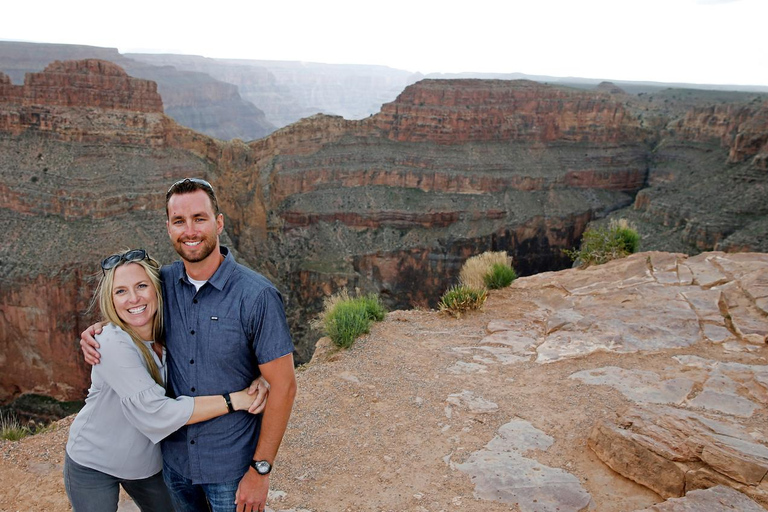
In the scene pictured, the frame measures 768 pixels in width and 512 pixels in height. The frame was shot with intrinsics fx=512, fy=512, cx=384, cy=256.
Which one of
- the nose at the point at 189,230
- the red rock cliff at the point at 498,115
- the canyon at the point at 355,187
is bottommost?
the canyon at the point at 355,187

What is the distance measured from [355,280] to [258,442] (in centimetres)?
2690

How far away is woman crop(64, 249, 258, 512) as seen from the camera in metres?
2.99

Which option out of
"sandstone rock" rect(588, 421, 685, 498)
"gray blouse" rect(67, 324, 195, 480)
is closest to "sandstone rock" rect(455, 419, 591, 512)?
"sandstone rock" rect(588, 421, 685, 498)

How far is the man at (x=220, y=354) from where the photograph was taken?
306 centimetres

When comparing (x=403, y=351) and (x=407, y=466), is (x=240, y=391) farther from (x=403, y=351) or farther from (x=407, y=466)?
(x=403, y=351)

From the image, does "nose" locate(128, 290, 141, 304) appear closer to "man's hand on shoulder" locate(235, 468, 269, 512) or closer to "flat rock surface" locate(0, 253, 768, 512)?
"man's hand on shoulder" locate(235, 468, 269, 512)

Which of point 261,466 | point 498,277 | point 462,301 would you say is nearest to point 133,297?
point 261,466

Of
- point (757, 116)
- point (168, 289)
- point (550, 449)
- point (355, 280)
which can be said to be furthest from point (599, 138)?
point (168, 289)

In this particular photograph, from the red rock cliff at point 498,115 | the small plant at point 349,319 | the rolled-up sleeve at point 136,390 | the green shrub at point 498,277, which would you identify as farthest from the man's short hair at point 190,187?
the red rock cliff at point 498,115

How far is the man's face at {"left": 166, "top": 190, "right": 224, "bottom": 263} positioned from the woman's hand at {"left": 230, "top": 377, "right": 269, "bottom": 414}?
84 cm

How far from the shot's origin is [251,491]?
124 inches

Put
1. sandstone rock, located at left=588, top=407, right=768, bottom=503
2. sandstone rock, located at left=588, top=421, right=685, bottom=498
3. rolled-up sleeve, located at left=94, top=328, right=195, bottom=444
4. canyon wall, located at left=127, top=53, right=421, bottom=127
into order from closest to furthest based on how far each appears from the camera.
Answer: rolled-up sleeve, located at left=94, top=328, right=195, bottom=444, sandstone rock, located at left=588, top=407, right=768, bottom=503, sandstone rock, located at left=588, top=421, right=685, bottom=498, canyon wall, located at left=127, top=53, right=421, bottom=127

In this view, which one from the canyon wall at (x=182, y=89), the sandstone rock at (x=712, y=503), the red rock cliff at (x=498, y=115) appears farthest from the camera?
the canyon wall at (x=182, y=89)

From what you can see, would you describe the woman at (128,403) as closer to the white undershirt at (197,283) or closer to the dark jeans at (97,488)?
the dark jeans at (97,488)
